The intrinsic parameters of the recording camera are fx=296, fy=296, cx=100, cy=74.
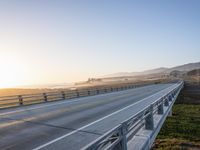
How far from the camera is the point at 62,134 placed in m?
10.8

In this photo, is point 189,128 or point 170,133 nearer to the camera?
point 170,133

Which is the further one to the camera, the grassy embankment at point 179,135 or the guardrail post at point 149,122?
the grassy embankment at point 179,135

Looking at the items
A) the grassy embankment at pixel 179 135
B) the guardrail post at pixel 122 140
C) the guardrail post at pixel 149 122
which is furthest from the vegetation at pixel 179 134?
the guardrail post at pixel 122 140

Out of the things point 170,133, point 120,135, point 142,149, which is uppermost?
point 120,135

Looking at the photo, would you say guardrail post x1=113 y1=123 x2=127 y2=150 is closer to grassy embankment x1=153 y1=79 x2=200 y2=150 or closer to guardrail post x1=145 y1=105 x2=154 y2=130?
guardrail post x1=145 y1=105 x2=154 y2=130

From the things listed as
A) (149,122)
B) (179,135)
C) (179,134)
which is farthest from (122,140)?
(179,134)

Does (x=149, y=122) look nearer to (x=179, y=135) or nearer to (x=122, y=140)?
(x=122, y=140)

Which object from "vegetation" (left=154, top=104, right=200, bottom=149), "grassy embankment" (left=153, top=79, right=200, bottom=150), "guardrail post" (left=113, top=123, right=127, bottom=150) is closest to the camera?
"guardrail post" (left=113, top=123, right=127, bottom=150)

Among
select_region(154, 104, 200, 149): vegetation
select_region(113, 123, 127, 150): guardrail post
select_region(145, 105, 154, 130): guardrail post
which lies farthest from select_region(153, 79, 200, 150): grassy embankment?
select_region(113, 123, 127, 150): guardrail post

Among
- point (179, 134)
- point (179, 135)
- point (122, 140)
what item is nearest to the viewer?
point (122, 140)

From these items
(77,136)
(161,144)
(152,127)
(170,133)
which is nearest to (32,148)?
(77,136)

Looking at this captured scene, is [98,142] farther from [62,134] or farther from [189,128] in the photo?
[189,128]

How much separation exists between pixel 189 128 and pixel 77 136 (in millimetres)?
17391

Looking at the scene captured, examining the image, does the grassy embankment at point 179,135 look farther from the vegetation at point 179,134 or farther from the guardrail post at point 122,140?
the guardrail post at point 122,140
